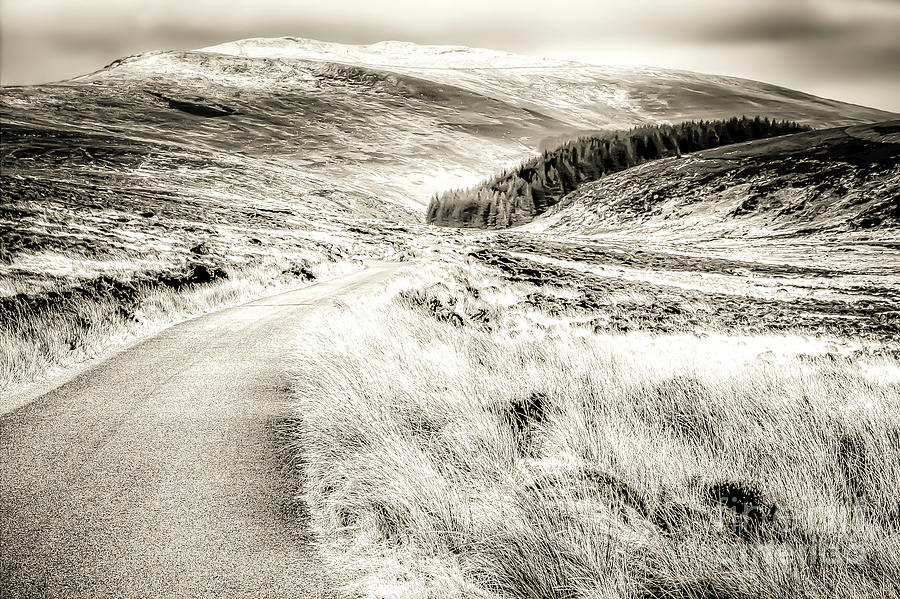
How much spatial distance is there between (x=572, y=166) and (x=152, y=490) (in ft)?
350

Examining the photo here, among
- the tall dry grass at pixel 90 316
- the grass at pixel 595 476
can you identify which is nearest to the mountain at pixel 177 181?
the tall dry grass at pixel 90 316

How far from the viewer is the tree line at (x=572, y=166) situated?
327 ft

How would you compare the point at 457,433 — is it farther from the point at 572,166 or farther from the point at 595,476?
the point at 572,166

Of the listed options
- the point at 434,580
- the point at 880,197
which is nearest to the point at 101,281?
the point at 434,580

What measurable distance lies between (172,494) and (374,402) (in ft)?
7.02

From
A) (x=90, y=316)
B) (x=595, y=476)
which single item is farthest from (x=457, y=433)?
(x=90, y=316)

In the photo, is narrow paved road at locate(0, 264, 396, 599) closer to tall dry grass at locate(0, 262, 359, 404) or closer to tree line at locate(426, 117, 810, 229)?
tall dry grass at locate(0, 262, 359, 404)

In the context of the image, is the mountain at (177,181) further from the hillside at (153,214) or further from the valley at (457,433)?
the valley at (457,433)

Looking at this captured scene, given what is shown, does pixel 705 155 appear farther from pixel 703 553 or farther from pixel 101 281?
pixel 703 553

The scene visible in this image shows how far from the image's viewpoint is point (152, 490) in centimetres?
457

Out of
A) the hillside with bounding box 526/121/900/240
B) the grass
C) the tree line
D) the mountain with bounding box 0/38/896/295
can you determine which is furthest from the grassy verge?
the tree line

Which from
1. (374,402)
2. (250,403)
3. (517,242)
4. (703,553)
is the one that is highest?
(703,553)

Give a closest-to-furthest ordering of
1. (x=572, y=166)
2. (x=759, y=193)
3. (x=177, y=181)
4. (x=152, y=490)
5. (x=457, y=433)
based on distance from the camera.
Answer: (x=152, y=490)
(x=457, y=433)
(x=759, y=193)
(x=177, y=181)
(x=572, y=166)

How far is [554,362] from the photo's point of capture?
783cm
